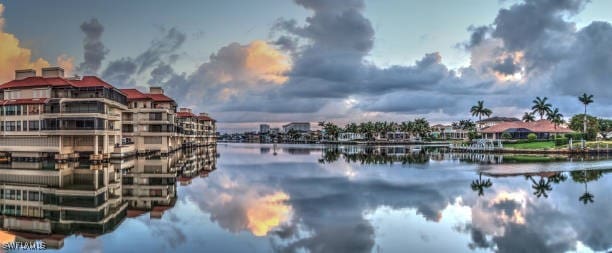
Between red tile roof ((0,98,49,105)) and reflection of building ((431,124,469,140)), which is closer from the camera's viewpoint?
red tile roof ((0,98,49,105))

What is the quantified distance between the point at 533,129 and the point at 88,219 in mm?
104050

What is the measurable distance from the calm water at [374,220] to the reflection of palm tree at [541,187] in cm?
8

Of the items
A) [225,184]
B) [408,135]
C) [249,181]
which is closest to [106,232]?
[225,184]

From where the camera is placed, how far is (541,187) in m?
28.6

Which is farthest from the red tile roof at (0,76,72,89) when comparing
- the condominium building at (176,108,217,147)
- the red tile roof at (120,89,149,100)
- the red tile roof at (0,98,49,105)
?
the condominium building at (176,108,217,147)

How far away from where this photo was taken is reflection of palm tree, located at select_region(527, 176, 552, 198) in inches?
1004

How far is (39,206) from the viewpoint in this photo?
20.7 metres

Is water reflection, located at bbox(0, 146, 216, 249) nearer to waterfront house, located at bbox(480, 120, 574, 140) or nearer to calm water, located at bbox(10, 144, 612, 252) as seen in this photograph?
calm water, located at bbox(10, 144, 612, 252)

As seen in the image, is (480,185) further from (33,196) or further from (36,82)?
(36,82)

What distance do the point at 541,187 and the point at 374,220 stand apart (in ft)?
57.2

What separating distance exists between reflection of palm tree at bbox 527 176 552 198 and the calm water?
8 cm

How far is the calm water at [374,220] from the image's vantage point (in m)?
14.1

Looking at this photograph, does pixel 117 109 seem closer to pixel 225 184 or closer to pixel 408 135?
pixel 225 184

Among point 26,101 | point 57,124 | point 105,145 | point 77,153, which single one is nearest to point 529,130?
point 105,145
